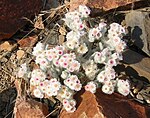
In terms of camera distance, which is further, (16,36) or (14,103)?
(16,36)

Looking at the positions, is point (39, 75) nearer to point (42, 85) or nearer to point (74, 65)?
point (42, 85)

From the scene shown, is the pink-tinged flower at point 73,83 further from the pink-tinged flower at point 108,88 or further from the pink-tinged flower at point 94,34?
the pink-tinged flower at point 94,34

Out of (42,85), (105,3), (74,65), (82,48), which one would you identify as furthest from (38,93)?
(105,3)

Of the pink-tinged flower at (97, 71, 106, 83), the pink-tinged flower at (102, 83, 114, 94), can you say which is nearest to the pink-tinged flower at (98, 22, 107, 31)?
the pink-tinged flower at (97, 71, 106, 83)

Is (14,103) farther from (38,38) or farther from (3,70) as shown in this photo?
(38,38)

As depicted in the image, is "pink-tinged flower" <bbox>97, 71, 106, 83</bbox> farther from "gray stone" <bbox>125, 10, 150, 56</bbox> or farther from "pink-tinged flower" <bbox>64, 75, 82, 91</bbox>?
"gray stone" <bbox>125, 10, 150, 56</bbox>

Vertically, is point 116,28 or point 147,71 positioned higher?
point 116,28

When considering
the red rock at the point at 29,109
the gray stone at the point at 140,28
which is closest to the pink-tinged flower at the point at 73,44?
the red rock at the point at 29,109

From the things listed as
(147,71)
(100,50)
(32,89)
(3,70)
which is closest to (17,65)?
(3,70)

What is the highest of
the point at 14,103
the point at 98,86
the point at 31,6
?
the point at 31,6
